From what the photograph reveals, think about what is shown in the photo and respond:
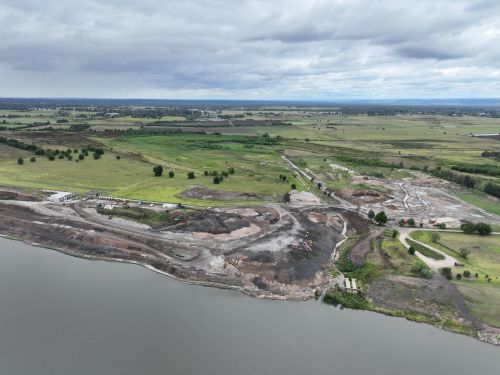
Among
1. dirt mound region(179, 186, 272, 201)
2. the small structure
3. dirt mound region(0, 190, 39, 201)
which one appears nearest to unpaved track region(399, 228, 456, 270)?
dirt mound region(179, 186, 272, 201)

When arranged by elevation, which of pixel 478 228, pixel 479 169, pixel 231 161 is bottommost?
pixel 478 228

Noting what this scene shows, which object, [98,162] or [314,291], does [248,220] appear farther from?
[98,162]

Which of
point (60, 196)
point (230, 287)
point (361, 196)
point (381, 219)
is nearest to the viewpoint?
point (230, 287)

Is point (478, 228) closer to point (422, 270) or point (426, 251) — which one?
point (426, 251)

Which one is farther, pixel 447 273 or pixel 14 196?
pixel 14 196

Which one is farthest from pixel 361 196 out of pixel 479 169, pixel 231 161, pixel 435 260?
pixel 479 169

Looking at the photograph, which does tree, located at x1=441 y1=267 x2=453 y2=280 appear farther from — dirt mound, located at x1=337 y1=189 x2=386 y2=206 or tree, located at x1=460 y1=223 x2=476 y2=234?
dirt mound, located at x1=337 y1=189 x2=386 y2=206

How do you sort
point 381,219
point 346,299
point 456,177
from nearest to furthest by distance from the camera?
1. point 346,299
2. point 381,219
3. point 456,177

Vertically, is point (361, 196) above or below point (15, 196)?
below
